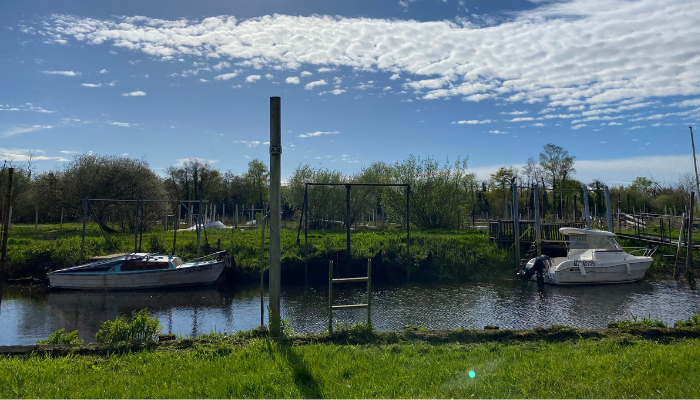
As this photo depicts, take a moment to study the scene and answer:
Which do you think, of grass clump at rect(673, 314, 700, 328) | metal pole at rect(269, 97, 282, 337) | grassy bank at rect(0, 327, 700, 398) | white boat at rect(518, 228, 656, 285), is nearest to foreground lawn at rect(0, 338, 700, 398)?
grassy bank at rect(0, 327, 700, 398)

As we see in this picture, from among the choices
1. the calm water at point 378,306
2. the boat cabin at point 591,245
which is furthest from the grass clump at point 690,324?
the boat cabin at point 591,245

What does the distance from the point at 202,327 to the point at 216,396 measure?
9939 millimetres

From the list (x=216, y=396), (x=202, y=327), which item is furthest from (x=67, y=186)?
(x=216, y=396)

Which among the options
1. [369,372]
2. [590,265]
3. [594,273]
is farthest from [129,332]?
[594,273]

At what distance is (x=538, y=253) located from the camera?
26453 millimetres

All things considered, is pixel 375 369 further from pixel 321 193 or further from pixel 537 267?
pixel 321 193

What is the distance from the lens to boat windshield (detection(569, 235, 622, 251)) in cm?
2484

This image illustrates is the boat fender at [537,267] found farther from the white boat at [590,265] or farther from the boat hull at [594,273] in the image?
the boat hull at [594,273]

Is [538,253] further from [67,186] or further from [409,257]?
[67,186]

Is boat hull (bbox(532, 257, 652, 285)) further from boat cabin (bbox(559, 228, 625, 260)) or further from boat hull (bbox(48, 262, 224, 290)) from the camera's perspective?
boat hull (bbox(48, 262, 224, 290))

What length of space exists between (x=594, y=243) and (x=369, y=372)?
22672 mm

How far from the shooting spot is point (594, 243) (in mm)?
25125

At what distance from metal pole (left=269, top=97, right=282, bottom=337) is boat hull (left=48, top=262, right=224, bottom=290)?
14.2m

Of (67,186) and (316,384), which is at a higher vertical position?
(67,186)
